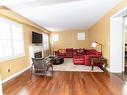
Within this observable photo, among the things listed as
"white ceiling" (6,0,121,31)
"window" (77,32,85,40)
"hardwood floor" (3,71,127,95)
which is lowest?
"hardwood floor" (3,71,127,95)

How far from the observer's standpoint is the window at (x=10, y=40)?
3658 mm

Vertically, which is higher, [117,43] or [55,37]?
[55,37]

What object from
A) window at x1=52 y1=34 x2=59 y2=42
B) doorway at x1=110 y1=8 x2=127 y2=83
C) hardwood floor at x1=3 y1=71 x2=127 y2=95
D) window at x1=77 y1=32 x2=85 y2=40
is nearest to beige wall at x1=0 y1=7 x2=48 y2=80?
hardwood floor at x1=3 y1=71 x2=127 y2=95

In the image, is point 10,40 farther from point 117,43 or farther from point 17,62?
point 117,43

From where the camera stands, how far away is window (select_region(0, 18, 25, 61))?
366 centimetres

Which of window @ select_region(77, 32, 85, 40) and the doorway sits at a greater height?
window @ select_region(77, 32, 85, 40)

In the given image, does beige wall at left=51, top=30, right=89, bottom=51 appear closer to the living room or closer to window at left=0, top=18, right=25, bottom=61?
the living room

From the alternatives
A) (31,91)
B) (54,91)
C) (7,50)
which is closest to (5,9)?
(7,50)

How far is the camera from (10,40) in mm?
4137

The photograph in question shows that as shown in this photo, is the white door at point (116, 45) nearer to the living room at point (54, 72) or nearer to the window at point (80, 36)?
the living room at point (54, 72)

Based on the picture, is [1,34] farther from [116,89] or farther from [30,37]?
[116,89]

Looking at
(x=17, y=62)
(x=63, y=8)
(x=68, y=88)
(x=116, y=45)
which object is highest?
(x=63, y=8)

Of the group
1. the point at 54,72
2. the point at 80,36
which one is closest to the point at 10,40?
the point at 54,72

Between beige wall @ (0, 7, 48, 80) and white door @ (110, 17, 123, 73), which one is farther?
white door @ (110, 17, 123, 73)
